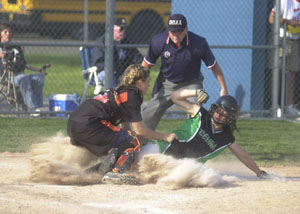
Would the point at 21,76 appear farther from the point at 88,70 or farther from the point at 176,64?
the point at 176,64

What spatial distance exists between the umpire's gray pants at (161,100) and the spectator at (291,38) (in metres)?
4.31

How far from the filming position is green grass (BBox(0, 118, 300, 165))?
8.41 metres

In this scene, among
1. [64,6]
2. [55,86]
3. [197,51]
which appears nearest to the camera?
[197,51]

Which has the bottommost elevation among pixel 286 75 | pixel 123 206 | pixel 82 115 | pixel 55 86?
pixel 55 86

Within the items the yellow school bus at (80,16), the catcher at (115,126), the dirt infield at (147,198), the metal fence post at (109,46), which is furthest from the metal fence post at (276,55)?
the yellow school bus at (80,16)

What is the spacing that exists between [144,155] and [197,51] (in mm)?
1839

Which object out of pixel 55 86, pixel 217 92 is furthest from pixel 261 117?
pixel 55 86

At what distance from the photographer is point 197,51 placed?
7.39m

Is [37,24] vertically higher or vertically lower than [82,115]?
lower

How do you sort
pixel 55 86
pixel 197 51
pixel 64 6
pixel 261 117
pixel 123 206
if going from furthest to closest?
pixel 64 6
pixel 55 86
pixel 261 117
pixel 197 51
pixel 123 206

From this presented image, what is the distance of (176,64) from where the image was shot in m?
7.41

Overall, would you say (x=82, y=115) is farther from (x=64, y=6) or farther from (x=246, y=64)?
(x=64, y=6)

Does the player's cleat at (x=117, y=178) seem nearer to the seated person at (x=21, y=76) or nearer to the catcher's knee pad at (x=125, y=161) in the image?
the catcher's knee pad at (x=125, y=161)

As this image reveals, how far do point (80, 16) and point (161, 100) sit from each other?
1261 cm
